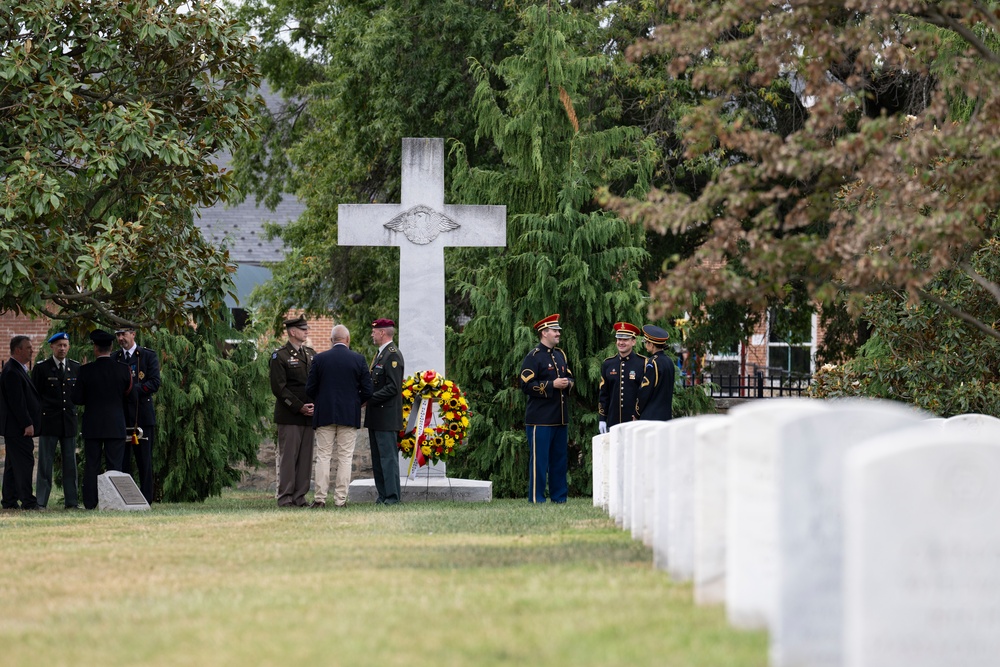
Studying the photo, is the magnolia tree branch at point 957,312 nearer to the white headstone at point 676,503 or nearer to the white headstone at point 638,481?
the white headstone at point 638,481

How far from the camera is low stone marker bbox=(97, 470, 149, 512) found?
15430mm

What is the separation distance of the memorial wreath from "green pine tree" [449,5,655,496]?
2819mm

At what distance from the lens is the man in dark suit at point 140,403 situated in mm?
16641

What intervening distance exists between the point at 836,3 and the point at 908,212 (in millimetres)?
1574

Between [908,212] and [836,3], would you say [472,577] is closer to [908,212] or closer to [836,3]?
[908,212]

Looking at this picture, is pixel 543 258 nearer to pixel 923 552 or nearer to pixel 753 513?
pixel 753 513

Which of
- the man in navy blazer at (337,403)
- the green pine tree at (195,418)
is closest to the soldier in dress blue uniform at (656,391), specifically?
the man in navy blazer at (337,403)

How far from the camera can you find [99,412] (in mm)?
15805

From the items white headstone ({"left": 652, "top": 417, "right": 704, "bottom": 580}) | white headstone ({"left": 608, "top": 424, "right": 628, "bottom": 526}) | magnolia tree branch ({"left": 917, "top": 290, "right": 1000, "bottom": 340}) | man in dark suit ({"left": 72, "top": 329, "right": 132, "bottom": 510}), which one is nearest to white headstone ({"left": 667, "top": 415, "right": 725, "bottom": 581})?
white headstone ({"left": 652, "top": 417, "right": 704, "bottom": 580})

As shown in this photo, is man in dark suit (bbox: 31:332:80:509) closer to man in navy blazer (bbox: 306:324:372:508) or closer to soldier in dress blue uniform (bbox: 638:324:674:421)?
man in navy blazer (bbox: 306:324:372:508)

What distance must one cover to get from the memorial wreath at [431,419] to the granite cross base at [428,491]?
41cm

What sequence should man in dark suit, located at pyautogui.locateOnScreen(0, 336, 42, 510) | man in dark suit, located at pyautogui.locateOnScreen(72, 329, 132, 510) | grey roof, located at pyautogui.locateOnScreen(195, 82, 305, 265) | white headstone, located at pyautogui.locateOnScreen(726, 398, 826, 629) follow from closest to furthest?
white headstone, located at pyautogui.locateOnScreen(726, 398, 826, 629) < man in dark suit, located at pyautogui.locateOnScreen(72, 329, 132, 510) < man in dark suit, located at pyautogui.locateOnScreen(0, 336, 42, 510) < grey roof, located at pyautogui.locateOnScreen(195, 82, 305, 265)

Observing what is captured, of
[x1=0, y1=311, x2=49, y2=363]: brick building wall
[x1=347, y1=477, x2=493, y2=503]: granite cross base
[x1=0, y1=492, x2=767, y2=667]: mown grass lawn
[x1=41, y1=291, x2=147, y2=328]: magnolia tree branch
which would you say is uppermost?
[x1=0, y1=311, x2=49, y2=363]: brick building wall

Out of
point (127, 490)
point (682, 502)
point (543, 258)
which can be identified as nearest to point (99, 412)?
point (127, 490)
